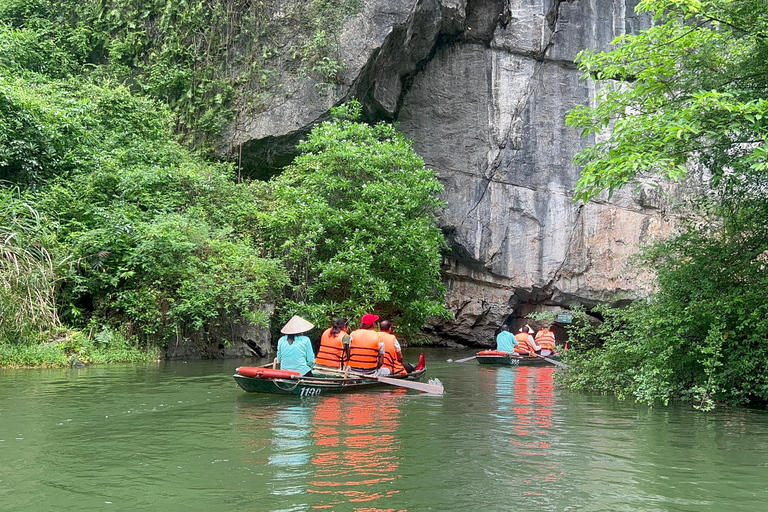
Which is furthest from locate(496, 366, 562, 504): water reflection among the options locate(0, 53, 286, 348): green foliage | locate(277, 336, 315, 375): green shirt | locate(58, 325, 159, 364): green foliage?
locate(58, 325, 159, 364): green foliage

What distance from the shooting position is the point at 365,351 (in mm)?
12484

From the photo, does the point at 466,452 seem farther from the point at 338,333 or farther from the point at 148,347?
the point at 148,347

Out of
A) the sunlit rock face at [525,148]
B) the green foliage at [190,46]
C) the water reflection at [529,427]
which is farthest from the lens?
the sunlit rock face at [525,148]

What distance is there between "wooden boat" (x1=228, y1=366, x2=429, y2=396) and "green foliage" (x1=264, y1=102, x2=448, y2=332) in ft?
19.8

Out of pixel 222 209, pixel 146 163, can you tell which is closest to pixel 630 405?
pixel 222 209

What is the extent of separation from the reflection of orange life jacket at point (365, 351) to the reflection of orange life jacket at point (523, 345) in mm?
8131

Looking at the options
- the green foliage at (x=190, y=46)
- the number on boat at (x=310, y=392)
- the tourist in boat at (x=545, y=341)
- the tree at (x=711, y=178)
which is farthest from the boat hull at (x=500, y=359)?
the green foliage at (x=190, y=46)

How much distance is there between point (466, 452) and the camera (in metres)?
7.00

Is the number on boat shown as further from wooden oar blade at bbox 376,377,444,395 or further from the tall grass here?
the tall grass

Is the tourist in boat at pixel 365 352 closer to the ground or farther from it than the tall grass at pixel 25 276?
closer to the ground

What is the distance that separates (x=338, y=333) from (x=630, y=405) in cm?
478

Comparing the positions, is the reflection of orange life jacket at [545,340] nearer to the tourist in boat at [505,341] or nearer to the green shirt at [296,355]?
the tourist in boat at [505,341]

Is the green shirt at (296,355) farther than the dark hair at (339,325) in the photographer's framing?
No

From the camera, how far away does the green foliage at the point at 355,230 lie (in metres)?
18.1
